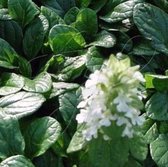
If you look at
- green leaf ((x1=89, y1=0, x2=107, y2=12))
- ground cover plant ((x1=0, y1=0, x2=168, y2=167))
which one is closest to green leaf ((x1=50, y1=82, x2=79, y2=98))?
ground cover plant ((x1=0, y1=0, x2=168, y2=167))

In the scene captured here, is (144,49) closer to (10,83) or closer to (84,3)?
(84,3)

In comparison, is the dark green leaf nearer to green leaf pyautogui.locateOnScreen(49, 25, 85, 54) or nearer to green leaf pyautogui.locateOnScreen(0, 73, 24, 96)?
green leaf pyautogui.locateOnScreen(0, 73, 24, 96)

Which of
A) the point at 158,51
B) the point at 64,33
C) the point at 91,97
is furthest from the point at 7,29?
the point at 91,97

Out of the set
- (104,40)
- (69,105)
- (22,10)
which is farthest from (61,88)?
(22,10)

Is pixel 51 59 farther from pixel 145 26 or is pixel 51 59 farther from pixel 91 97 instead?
pixel 91 97

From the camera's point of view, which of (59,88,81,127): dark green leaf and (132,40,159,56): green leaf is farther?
(132,40,159,56): green leaf

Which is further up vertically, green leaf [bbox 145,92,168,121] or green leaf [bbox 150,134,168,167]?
green leaf [bbox 145,92,168,121]
